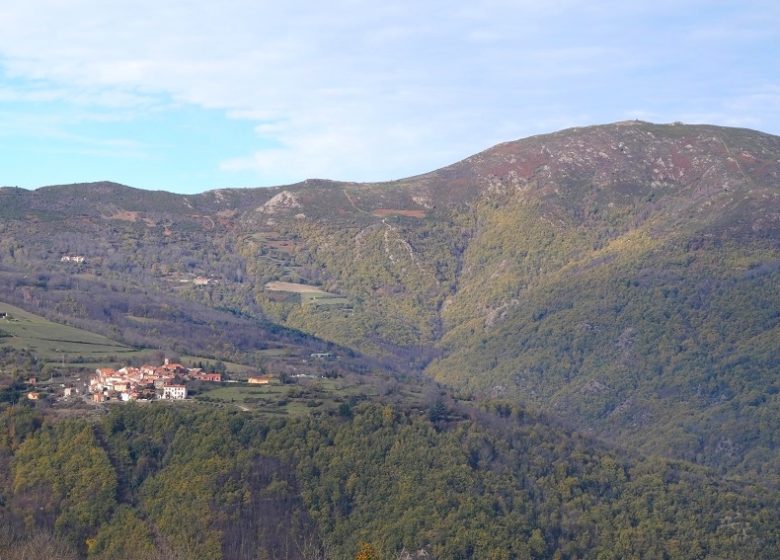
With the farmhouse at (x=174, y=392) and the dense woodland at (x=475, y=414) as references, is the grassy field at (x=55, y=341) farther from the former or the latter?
the farmhouse at (x=174, y=392)

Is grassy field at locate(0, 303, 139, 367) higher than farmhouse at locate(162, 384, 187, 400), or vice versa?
grassy field at locate(0, 303, 139, 367)

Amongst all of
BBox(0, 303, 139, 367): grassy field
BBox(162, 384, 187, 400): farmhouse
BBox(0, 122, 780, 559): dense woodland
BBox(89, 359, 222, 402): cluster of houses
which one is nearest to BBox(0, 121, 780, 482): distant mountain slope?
BBox(0, 122, 780, 559): dense woodland

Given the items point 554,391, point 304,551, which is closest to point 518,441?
point 304,551

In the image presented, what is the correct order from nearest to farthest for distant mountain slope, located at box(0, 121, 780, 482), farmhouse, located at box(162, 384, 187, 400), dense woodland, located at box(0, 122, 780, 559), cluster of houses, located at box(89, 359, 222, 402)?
dense woodland, located at box(0, 122, 780, 559) → cluster of houses, located at box(89, 359, 222, 402) → farmhouse, located at box(162, 384, 187, 400) → distant mountain slope, located at box(0, 121, 780, 482)

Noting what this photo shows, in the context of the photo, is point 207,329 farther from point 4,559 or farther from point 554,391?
point 4,559

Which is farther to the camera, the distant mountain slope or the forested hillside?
the distant mountain slope

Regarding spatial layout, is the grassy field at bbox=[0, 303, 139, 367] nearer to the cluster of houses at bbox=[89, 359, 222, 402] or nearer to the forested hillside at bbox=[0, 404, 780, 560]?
the cluster of houses at bbox=[89, 359, 222, 402]

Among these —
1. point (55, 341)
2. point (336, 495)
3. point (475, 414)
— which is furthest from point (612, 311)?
point (336, 495)
